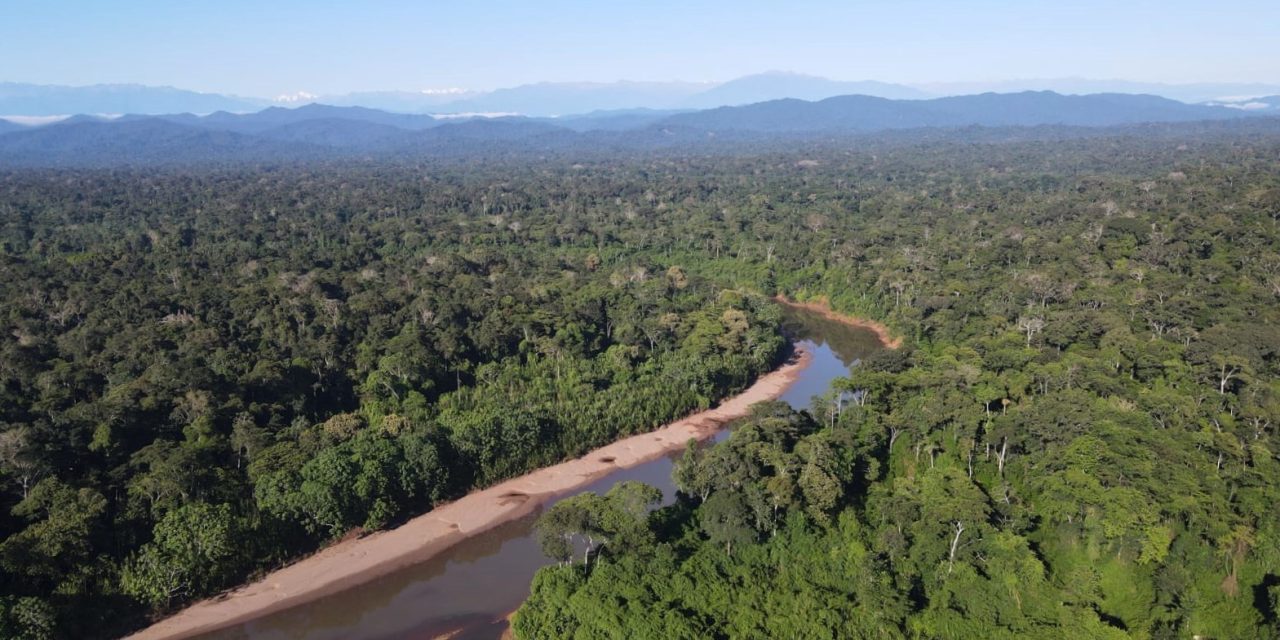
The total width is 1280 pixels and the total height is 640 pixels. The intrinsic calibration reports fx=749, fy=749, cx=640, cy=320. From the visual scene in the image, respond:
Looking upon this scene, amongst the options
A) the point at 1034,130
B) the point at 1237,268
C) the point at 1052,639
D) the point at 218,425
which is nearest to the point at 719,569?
the point at 1052,639

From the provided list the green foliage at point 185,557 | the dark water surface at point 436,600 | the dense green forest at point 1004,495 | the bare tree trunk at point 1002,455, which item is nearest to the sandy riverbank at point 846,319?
the dense green forest at point 1004,495

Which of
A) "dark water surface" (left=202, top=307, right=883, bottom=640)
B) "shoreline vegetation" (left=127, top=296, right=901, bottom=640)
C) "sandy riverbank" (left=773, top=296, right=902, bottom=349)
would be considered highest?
"sandy riverbank" (left=773, top=296, right=902, bottom=349)

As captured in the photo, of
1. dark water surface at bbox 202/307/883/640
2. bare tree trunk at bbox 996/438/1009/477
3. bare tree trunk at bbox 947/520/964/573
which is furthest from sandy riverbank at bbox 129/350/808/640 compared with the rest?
bare tree trunk at bbox 947/520/964/573

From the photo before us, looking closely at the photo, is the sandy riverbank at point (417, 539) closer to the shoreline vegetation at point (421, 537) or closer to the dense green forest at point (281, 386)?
A: the shoreline vegetation at point (421, 537)

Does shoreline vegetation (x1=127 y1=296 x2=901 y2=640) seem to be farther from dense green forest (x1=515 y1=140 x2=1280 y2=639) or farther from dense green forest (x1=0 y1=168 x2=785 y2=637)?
dense green forest (x1=515 y1=140 x2=1280 y2=639)

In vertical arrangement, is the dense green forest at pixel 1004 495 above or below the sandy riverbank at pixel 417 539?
above

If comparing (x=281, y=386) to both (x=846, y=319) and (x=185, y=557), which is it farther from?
(x=846, y=319)
